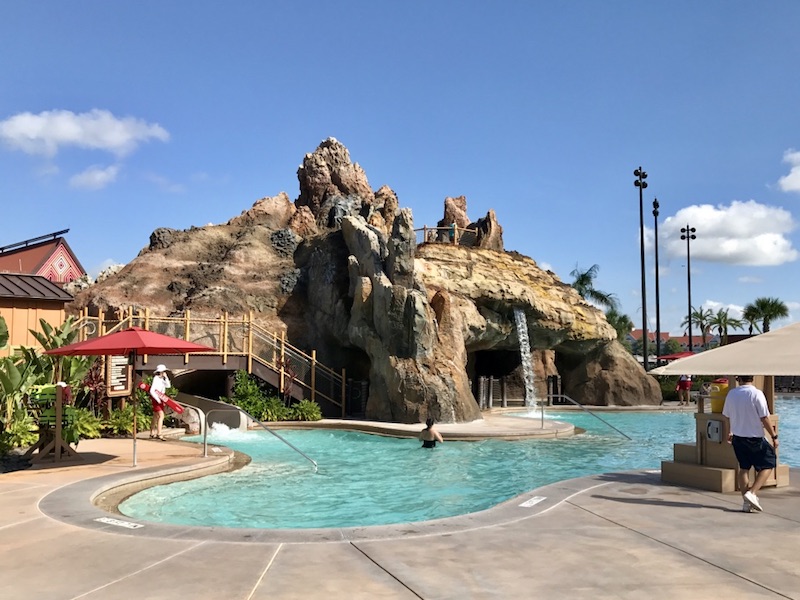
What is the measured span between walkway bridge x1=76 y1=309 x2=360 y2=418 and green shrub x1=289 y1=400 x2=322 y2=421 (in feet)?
3.55

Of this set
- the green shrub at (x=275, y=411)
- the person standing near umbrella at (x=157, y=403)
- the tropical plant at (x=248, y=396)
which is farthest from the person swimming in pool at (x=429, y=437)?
the tropical plant at (x=248, y=396)

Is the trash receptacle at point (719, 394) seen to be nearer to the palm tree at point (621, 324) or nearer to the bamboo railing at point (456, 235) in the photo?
the bamboo railing at point (456, 235)

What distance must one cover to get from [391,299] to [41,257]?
48.5ft

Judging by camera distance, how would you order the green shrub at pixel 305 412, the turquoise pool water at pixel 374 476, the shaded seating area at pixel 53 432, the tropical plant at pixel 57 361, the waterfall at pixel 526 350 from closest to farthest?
the turquoise pool water at pixel 374 476, the shaded seating area at pixel 53 432, the tropical plant at pixel 57 361, the green shrub at pixel 305 412, the waterfall at pixel 526 350

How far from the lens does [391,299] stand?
23.1 metres

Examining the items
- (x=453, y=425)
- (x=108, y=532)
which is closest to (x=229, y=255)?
(x=453, y=425)

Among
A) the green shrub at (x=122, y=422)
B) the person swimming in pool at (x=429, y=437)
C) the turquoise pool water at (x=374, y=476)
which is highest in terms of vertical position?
the green shrub at (x=122, y=422)

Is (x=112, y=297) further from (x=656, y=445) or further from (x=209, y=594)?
(x=209, y=594)

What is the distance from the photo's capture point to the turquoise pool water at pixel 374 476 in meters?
9.91

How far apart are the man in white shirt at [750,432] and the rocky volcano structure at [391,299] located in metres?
14.0

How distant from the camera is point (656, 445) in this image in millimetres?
19188

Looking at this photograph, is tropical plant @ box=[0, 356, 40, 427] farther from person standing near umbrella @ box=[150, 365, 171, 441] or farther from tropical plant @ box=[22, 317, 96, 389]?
person standing near umbrella @ box=[150, 365, 171, 441]

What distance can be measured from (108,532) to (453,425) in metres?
15.4

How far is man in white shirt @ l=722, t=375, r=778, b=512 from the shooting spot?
8094mm
